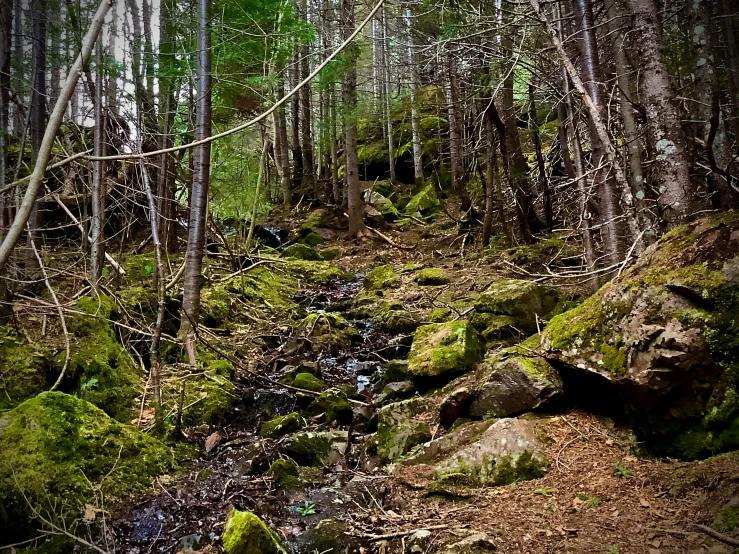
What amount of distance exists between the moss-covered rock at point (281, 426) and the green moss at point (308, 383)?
0.72 meters

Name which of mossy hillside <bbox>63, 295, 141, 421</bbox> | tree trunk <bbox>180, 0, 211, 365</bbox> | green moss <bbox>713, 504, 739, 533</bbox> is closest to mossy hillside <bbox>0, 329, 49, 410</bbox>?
mossy hillside <bbox>63, 295, 141, 421</bbox>

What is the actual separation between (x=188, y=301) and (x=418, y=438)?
3868mm

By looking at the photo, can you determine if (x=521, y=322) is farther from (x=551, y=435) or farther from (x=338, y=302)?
(x=338, y=302)

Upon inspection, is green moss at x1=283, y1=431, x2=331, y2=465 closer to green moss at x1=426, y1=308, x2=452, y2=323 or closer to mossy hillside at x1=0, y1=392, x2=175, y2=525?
mossy hillside at x1=0, y1=392, x2=175, y2=525

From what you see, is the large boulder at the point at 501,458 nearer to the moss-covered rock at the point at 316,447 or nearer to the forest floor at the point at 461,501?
the forest floor at the point at 461,501

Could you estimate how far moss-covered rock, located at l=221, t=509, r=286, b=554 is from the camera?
3.20 meters

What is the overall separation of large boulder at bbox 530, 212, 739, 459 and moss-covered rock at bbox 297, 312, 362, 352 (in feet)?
15.9

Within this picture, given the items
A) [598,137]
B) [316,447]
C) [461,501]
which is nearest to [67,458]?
[316,447]

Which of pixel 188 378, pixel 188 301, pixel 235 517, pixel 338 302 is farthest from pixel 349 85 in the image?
pixel 235 517

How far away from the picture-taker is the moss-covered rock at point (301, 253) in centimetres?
1427

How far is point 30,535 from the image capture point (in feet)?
11.1

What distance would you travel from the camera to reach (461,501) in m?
3.52

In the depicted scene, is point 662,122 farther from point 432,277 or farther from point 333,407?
point 432,277

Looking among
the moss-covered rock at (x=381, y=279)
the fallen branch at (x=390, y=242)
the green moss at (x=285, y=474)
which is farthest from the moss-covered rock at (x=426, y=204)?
the green moss at (x=285, y=474)
